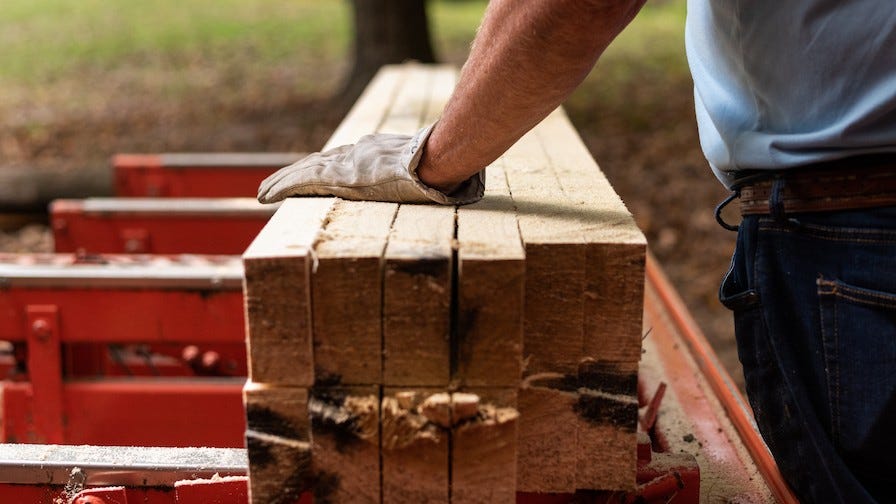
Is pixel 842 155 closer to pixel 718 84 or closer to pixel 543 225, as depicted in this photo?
pixel 718 84

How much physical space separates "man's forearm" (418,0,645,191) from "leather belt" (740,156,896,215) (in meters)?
0.50

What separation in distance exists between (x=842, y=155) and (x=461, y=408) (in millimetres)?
890

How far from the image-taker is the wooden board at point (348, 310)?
5.42 feet

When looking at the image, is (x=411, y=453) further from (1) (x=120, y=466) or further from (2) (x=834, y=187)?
(2) (x=834, y=187)

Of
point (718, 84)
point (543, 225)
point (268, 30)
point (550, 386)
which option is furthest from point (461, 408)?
point (268, 30)

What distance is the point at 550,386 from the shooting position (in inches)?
70.9

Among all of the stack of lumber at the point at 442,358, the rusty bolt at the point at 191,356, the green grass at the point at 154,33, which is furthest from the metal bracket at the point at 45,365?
the green grass at the point at 154,33

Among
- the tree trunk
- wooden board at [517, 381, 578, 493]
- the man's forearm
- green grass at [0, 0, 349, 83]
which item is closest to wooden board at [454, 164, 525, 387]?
wooden board at [517, 381, 578, 493]

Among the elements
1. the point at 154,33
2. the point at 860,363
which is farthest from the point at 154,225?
the point at 154,33

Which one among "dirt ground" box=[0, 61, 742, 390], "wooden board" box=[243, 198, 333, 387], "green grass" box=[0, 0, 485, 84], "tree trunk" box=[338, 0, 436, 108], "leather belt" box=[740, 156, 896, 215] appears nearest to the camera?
"wooden board" box=[243, 198, 333, 387]

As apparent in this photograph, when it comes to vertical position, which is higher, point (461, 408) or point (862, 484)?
point (461, 408)

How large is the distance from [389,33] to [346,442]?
27.8 ft

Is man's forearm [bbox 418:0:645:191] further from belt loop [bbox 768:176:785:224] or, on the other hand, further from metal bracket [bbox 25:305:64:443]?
metal bracket [bbox 25:305:64:443]

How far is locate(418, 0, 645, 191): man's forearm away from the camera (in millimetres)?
1647
